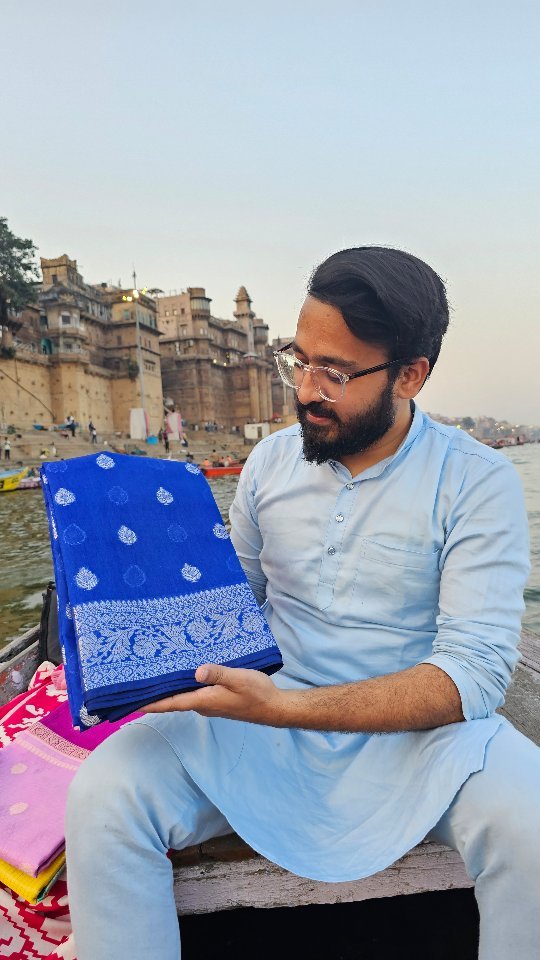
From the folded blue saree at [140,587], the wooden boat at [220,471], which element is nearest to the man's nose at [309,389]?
the folded blue saree at [140,587]

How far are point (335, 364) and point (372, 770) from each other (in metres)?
1.08

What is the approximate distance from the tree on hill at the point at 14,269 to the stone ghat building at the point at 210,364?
17918mm

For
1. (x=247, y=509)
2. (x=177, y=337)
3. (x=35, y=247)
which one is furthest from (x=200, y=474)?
(x=177, y=337)

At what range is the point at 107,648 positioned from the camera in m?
1.39

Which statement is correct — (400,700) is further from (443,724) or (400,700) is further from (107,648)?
(107,648)

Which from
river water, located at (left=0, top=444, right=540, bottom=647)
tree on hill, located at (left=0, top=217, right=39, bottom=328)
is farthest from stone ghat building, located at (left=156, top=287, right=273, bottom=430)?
river water, located at (left=0, top=444, right=540, bottom=647)

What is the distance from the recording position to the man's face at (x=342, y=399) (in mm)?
1743

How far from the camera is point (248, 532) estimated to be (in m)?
2.12

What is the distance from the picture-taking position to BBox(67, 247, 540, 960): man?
127 cm

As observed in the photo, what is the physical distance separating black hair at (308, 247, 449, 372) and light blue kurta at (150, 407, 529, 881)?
0.94 ft

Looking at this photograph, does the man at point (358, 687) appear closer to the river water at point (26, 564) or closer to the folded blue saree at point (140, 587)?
the folded blue saree at point (140, 587)

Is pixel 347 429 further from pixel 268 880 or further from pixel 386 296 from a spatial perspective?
pixel 268 880

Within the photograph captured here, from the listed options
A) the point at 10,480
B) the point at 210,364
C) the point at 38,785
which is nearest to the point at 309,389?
the point at 38,785

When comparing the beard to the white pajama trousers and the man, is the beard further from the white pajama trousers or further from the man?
the white pajama trousers
